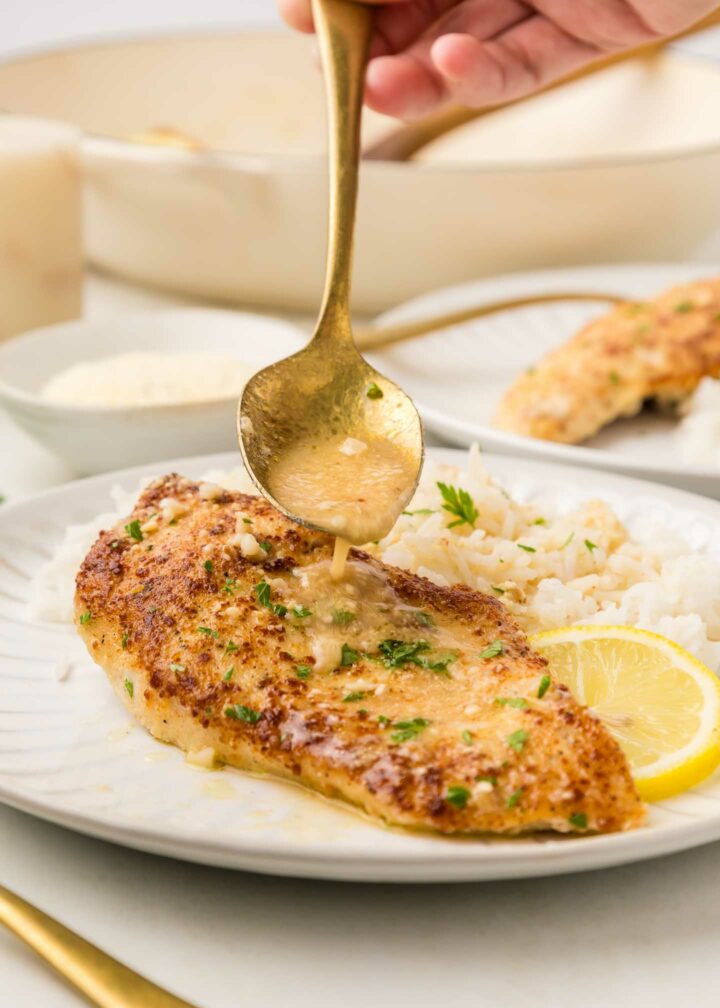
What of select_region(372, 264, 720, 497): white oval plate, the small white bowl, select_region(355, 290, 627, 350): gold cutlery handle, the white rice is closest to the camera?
the white rice

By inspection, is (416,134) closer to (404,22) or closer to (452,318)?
(452,318)

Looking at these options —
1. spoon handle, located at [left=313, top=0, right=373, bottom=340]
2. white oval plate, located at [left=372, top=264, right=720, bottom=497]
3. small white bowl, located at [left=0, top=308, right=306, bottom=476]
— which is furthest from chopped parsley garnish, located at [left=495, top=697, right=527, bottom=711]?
small white bowl, located at [left=0, top=308, right=306, bottom=476]

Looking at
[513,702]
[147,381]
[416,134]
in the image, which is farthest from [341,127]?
[416,134]

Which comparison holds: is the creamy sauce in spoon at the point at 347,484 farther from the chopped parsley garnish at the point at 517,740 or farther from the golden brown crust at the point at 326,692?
the chopped parsley garnish at the point at 517,740

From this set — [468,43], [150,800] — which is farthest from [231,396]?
[150,800]

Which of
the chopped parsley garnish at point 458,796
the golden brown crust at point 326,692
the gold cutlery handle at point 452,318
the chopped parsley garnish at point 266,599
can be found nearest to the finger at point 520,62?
the gold cutlery handle at point 452,318

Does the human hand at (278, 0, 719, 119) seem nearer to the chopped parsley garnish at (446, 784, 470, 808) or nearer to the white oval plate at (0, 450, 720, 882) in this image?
the white oval plate at (0, 450, 720, 882)

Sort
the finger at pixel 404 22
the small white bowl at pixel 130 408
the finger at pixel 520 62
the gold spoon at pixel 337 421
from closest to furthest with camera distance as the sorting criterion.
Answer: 1. the gold spoon at pixel 337 421
2. the small white bowl at pixel 130 408
3. the finger at pixel 520 62
4. the finger at pixel 404 22
